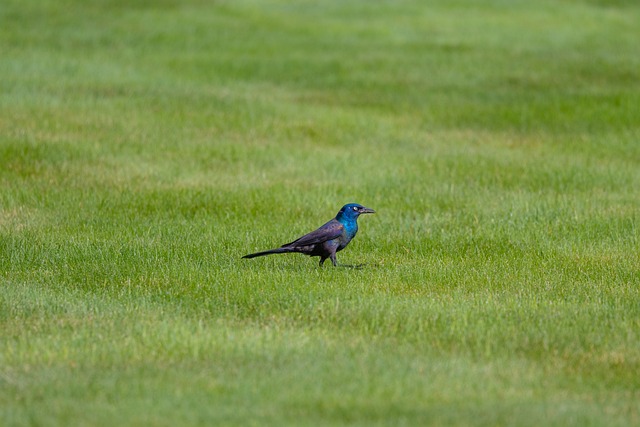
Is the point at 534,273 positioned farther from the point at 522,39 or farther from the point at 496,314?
the point at 522,39

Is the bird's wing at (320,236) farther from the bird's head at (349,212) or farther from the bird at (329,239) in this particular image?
the bird's head at (349,212)

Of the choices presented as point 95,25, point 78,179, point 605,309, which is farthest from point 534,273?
point 95,25

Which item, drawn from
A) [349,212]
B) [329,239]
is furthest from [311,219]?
[329,239]

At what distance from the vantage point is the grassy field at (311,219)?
724cm

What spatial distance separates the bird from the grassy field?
22cm

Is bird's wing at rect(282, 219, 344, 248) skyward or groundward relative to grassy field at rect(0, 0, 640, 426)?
skyward

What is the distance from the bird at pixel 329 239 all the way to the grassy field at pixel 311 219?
0.22 metres

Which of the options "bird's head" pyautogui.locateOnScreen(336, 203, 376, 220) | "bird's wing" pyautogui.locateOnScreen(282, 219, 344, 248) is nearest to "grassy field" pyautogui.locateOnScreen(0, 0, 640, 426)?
"bird's wing" pyautogui.locateOnScreen(282, 219, 344, 248)

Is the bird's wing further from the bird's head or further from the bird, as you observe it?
the bird's head

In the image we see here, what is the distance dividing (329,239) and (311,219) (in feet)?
9.57

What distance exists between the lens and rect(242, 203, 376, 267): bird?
10430 millimetres

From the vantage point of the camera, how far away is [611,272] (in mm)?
10594

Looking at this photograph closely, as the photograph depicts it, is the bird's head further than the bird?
Yes

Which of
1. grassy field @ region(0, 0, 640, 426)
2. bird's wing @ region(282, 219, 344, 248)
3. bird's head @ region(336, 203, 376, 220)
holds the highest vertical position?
bird's head @ region(336, 203, 376, 220)
